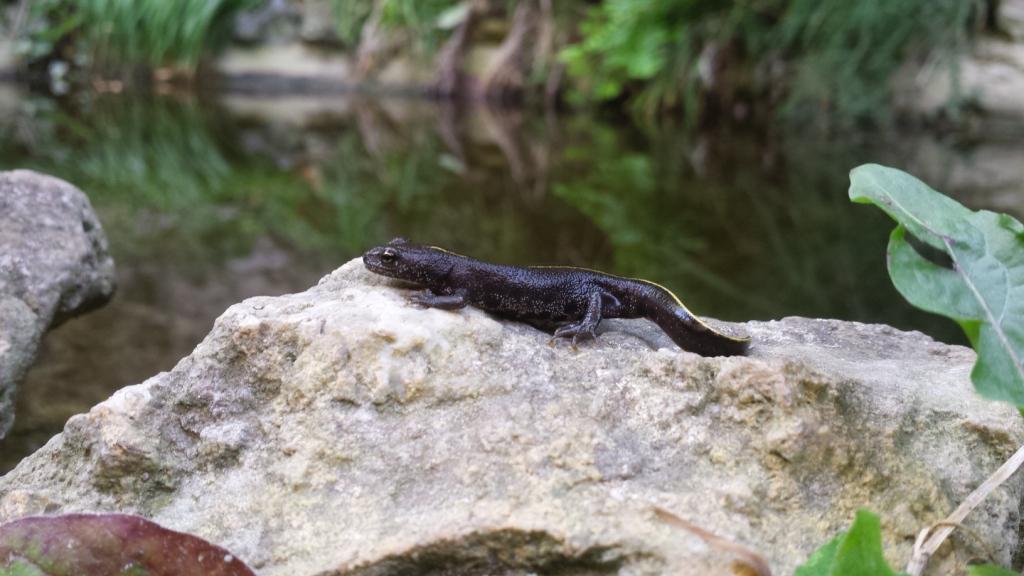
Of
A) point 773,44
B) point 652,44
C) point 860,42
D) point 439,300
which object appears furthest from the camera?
point 652,44

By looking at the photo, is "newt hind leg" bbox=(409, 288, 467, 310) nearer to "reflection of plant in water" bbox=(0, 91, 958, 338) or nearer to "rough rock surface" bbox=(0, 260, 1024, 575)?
"rough rock surface" bbox=(0, 260, 1024, 575)

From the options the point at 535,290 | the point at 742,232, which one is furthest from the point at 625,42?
the point at 535,290

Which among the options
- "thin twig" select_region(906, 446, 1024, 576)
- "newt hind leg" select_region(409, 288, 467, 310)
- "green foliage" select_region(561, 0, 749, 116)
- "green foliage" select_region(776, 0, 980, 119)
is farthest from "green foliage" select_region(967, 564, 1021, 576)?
"green foliage" select_region(561, 0, 749, 116)

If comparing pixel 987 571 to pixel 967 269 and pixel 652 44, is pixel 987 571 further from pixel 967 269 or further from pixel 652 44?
pixel 652 44

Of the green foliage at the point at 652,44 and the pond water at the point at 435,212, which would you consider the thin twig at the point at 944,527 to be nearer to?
the pond water at the point at 435,212

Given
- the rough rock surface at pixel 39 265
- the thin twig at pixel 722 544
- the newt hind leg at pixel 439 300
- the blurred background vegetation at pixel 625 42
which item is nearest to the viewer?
the thin twig at pixel 722 544

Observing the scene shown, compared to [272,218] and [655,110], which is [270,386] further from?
[655,110]

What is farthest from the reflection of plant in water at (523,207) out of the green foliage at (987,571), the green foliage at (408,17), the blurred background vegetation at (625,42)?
the green foliage at (408,17)
